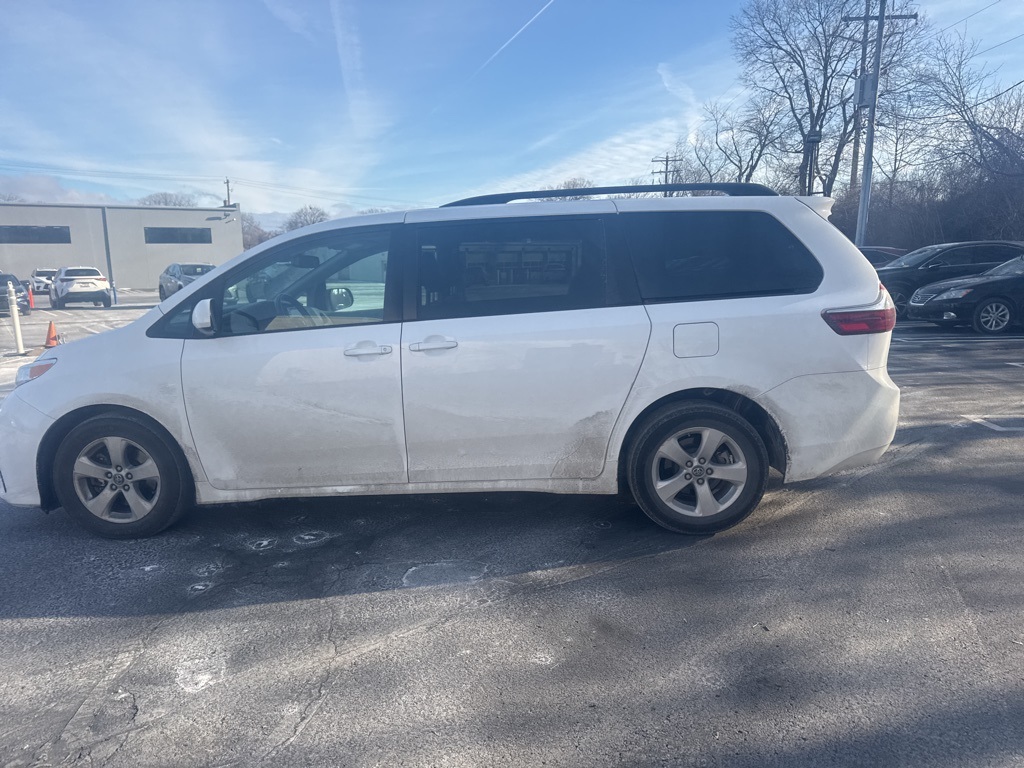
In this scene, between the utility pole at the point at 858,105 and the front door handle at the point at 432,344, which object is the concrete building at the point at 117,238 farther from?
the front door handle at the point at 432,344

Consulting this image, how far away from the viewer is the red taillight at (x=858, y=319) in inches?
161

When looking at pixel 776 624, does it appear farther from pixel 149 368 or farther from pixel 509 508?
pixel 149 368

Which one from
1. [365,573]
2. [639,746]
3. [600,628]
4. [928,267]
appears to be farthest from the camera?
[928,267]

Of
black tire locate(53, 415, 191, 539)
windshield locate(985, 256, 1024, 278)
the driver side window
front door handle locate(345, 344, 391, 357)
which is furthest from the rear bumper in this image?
windshield locate(985, 256, 1024, 278)

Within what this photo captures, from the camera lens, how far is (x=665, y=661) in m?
3.00

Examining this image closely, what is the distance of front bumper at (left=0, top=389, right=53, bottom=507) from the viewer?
4.17 m

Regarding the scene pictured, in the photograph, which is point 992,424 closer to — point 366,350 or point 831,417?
point 831,417

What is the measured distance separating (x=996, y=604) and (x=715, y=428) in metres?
1.51

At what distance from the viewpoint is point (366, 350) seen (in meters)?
4.03

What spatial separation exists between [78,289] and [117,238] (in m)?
23.3

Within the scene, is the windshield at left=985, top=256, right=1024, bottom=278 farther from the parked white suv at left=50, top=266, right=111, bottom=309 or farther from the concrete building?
the concrete building

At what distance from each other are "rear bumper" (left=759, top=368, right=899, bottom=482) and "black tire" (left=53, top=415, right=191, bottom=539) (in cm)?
336

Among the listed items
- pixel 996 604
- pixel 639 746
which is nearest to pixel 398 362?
pixel 639 746

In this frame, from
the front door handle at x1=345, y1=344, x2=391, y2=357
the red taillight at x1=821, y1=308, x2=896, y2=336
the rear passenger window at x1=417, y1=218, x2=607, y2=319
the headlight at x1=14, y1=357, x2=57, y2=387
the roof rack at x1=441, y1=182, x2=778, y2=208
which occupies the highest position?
the roof rack at x1=441, y1=182, x2=778, y2=208
